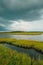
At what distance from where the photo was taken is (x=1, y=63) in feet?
43.0

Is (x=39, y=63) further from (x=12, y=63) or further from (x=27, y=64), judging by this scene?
(x=12, y=63)

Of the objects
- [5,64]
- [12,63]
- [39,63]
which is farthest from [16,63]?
[39,63]

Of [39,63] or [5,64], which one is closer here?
[5,64]

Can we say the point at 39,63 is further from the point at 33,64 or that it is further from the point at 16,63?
the point at 16,63

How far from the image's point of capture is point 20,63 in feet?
43.9

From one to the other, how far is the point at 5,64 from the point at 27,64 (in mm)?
2613

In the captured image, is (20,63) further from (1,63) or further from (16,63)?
(1,63)

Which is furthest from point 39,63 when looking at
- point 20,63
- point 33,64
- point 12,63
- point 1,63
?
point 1,63

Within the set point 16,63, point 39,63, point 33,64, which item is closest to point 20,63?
point 16,63

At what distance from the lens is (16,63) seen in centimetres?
1298

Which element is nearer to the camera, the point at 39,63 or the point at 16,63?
the point at 16,63

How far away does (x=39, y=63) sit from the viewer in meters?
13.9

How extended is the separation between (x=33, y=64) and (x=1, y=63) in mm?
3795

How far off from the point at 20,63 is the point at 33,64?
1558 mm
